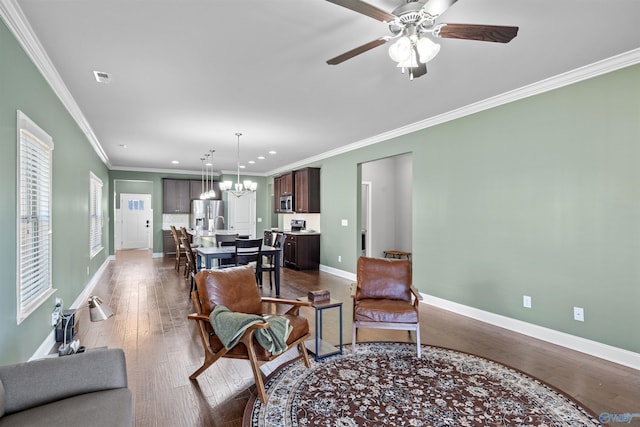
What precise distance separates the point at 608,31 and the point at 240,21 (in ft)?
8.94

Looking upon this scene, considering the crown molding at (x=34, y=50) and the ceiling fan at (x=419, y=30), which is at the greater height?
the crown molding at (x=34, y=50)

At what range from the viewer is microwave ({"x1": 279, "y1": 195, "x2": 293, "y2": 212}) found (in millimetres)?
8391

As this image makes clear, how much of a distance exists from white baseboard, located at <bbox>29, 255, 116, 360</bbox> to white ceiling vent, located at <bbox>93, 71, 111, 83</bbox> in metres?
2.47

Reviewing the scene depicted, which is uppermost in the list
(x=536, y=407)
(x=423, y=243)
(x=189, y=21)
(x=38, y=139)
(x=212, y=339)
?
(x=189, y=21)

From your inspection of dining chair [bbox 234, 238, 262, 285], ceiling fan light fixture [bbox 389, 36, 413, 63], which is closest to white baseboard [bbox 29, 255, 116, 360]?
dining chair [bbox 234, 238, 262, 285]

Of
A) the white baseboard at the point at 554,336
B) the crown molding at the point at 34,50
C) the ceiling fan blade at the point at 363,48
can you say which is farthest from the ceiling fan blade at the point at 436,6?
the white baseboard at the point at 554,336

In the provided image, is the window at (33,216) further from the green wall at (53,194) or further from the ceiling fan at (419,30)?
the ceiling fan at (419,30)

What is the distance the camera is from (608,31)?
2510mm

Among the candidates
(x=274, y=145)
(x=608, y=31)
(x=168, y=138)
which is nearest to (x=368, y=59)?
(x=608, y=31)

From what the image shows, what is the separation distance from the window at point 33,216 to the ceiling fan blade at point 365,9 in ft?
7.89

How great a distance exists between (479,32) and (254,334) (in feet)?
7.88

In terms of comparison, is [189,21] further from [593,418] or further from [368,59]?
[593,418]

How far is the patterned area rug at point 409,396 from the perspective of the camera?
2.10m

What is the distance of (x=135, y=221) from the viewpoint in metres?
11.8
